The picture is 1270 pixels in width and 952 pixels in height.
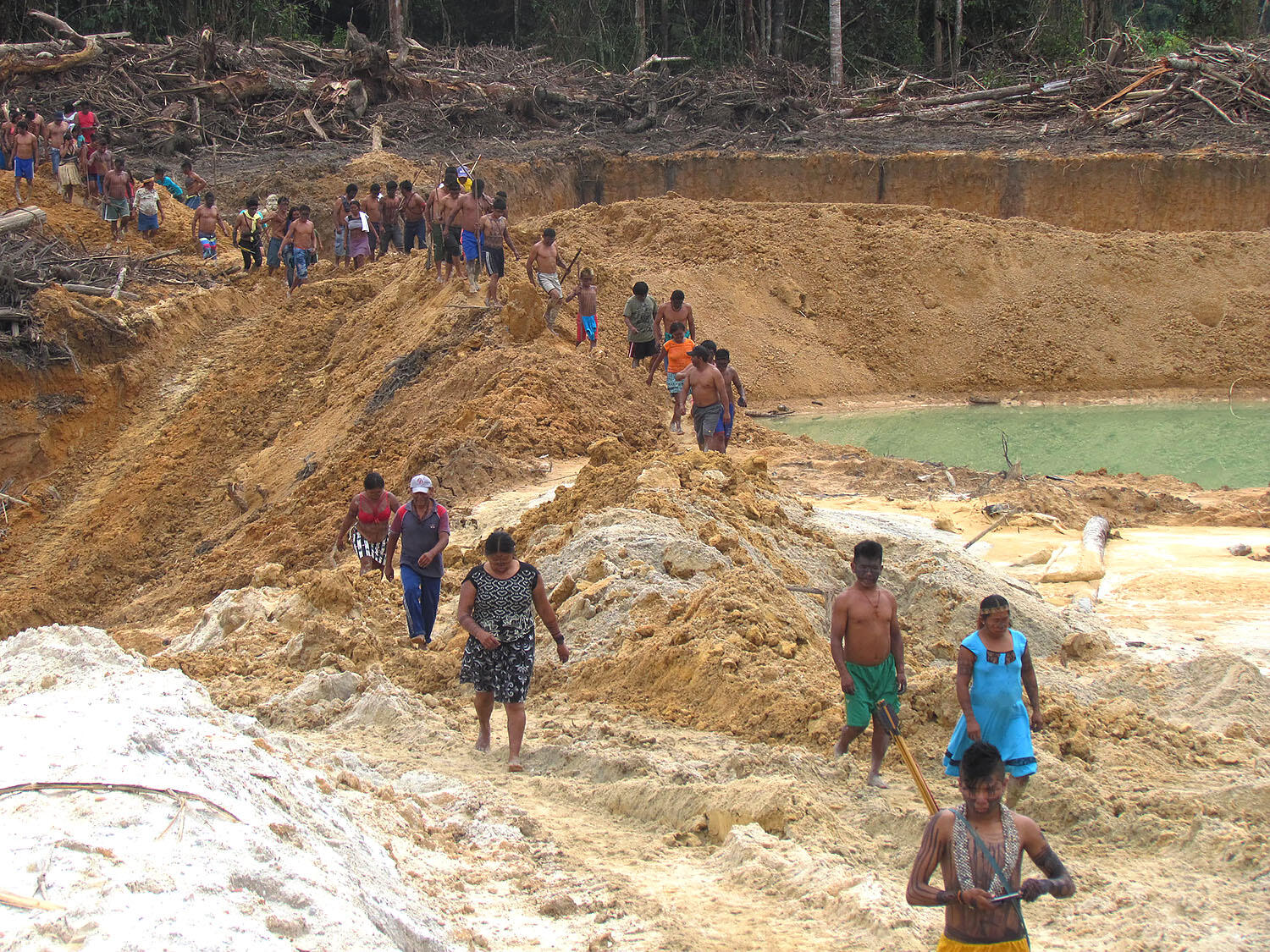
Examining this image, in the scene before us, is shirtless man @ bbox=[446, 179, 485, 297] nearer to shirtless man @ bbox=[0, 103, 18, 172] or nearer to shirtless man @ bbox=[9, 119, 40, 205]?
shirtless man @ bbox=[9, 119, 40, 205]

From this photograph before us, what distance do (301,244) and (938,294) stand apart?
35.1ft

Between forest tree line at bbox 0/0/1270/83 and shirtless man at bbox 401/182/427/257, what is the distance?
11.9 meters

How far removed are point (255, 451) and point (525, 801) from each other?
A: 10.7 meters

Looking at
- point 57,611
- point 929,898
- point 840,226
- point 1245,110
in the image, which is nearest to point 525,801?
point 929,898

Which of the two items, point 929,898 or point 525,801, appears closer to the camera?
point 929,898

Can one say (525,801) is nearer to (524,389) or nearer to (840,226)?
(524,389)

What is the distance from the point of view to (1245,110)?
82.7ft

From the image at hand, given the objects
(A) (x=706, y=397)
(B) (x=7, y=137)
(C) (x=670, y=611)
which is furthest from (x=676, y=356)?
(B) (x=7, y=137)

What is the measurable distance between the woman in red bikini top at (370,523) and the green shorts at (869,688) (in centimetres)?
406

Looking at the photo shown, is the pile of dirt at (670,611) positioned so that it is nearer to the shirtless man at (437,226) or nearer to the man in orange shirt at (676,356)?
the man in orange shirt at (676,356)

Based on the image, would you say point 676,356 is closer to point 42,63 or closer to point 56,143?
point 56,143

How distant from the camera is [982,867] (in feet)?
12.5

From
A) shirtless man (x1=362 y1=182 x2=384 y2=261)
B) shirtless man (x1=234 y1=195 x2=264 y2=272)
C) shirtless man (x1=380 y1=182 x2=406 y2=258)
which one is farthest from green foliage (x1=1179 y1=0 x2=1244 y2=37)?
shirtless man (x1=234 y1=195 x2=264 y2=272)

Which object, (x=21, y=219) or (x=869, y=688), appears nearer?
(x=869, y=688)
